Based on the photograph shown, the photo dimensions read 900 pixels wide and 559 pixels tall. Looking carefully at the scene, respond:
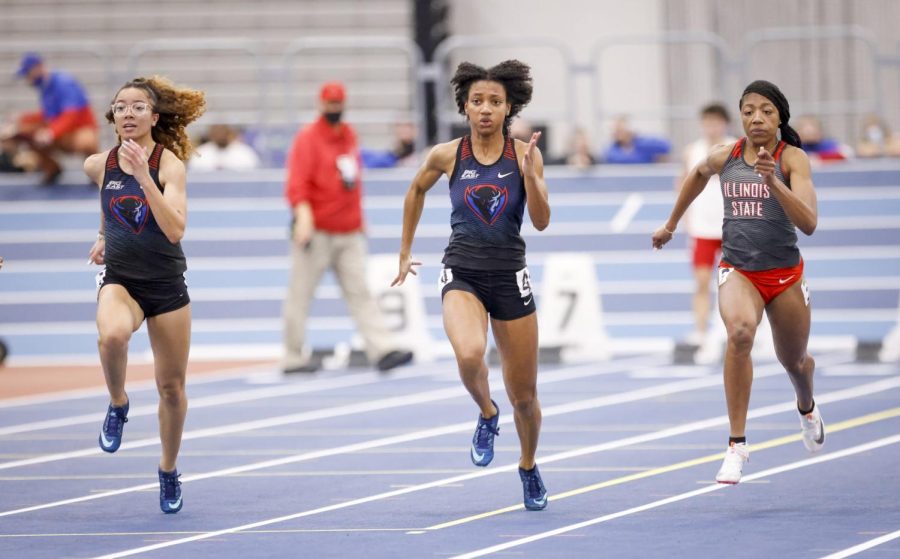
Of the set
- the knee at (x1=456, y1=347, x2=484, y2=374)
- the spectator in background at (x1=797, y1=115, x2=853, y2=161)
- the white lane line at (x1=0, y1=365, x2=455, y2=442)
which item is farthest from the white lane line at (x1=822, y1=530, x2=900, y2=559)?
the spectator in background at (x1=797, y1=115, x2=853, y2=161)

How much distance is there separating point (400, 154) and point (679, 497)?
11.3 meters

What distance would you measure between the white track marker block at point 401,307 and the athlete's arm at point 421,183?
695 centimetres

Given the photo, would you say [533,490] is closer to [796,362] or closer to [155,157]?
[796,362]

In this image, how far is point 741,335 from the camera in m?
8.10

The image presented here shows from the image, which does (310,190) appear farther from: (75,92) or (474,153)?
(474,153)

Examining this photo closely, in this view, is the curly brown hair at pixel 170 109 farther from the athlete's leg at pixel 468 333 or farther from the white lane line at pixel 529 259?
the white lane line at pixel 529 259

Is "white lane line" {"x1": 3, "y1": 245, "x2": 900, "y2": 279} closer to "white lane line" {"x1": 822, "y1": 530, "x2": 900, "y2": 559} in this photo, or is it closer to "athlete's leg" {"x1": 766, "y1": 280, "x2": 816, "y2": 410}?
"athlete's leg" {"x1": 766, "y1": 280, "x2": 816, "y2": 410}

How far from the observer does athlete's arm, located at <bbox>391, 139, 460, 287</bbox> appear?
8148 millimetres

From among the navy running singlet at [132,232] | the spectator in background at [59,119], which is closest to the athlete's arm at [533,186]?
the navy running singlet at [132,232]

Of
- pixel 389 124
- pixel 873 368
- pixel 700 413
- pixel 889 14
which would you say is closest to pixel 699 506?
pixel 700 413

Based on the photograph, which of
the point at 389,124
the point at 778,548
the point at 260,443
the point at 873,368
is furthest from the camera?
the point at 389,124

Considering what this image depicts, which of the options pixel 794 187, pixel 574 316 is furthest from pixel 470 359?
pixel 574 316

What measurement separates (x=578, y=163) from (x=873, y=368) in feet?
18.1

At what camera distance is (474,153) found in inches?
318
